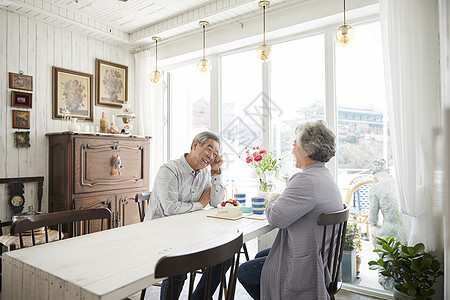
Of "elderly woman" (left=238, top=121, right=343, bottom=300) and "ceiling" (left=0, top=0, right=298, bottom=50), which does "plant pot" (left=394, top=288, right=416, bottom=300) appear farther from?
"ceiling" (left=0, top=0, right=298, bottom=50)

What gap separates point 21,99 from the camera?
3.44 meters

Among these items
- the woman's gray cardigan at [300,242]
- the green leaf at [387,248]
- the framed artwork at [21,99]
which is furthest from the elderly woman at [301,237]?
the framed artwork at [21,99]

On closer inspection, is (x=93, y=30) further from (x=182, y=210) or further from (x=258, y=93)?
(x=182, y=210)

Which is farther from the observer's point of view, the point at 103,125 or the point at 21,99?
the point at 103,125

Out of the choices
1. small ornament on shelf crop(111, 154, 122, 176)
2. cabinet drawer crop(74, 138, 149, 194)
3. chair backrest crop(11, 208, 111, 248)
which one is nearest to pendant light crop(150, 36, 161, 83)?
cabinet drawer crop(74, 138, 149, 194)

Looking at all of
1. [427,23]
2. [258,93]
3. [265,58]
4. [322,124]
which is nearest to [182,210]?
[322,124]

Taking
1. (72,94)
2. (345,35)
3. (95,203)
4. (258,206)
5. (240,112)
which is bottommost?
(95,203)

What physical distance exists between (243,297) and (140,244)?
1525 millimetres

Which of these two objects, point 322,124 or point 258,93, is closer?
point 322,124

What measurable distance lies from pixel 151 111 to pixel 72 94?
1.04 metres

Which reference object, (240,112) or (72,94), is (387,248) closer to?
(240,112)

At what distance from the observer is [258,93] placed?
368 cm

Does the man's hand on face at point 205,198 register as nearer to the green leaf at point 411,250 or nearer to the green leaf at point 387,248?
the green leaf at point 387,248

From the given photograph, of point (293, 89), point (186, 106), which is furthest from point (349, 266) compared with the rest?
point (186, 106)
